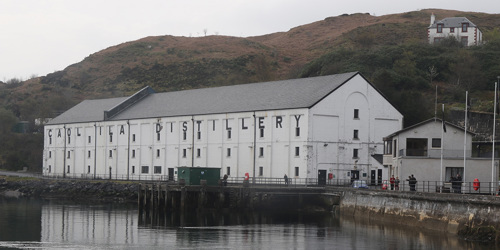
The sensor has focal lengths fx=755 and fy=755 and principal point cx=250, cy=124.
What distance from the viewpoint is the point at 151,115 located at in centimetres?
9119

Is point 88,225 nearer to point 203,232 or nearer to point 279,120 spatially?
point 203,232

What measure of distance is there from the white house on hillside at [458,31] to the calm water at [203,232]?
290 ft

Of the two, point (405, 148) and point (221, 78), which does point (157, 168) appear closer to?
point (405, 148)

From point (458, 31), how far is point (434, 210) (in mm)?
101673

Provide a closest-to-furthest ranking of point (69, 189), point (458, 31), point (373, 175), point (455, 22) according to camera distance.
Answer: point (373, 175)
point (69, 189)
point (458, 31)
point (455, 22)

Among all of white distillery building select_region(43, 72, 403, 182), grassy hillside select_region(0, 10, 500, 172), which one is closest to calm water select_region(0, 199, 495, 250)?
white distillery building select_region(43, 72, 403, 182)

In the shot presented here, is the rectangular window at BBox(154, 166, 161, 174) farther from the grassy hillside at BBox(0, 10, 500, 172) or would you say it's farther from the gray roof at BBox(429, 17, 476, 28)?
the gray roof at BBox(429, 17, 476, 28)

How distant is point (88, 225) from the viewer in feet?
177

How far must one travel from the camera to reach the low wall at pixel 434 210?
4028 centimetres

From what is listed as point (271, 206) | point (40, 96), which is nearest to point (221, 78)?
point (40, 96)

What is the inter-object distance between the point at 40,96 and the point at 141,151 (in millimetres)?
76429

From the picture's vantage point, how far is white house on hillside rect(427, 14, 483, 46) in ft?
456

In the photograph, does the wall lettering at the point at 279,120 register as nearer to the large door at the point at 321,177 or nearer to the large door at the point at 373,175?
the large door at the point at 321,177

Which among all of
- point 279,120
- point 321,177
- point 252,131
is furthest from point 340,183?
point 252,131
